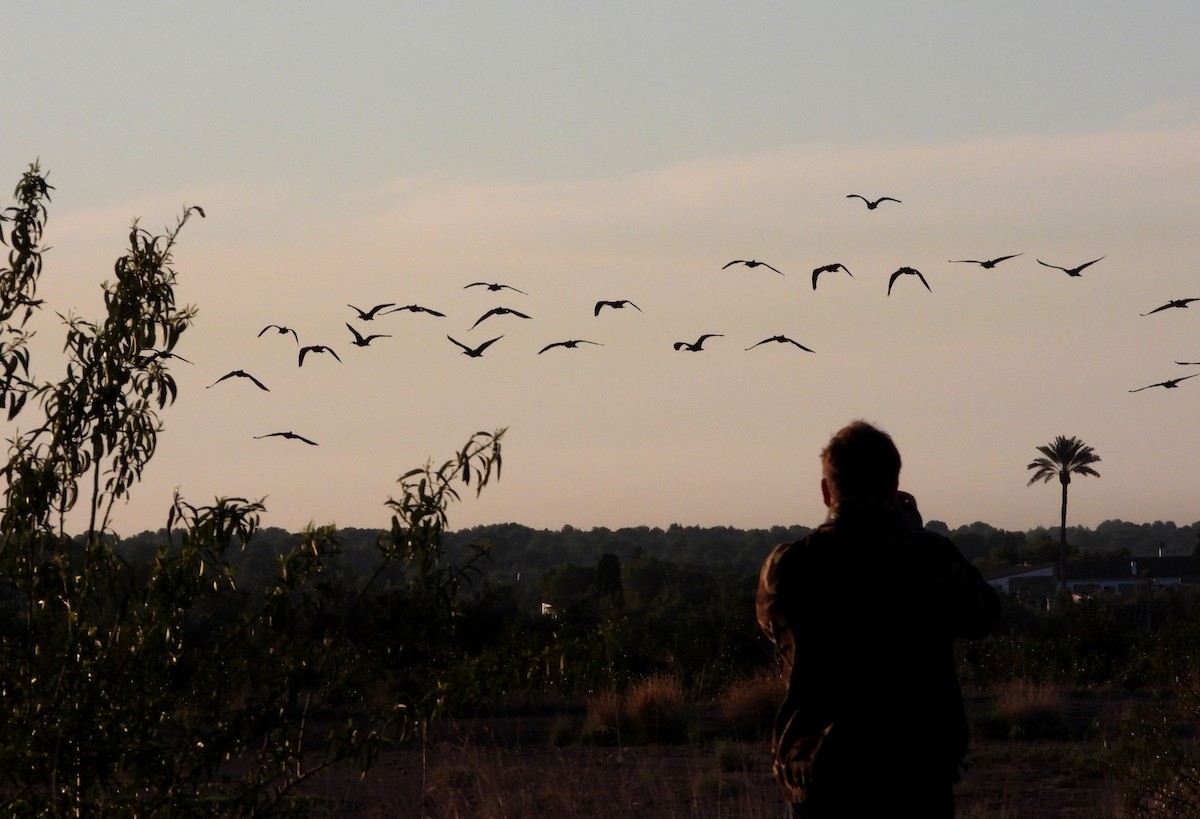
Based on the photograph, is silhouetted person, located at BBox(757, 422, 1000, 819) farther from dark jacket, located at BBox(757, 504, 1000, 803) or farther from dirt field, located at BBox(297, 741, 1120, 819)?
dirt field, located at BBox(297, 741, 1120, 819)

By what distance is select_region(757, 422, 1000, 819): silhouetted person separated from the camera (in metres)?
4.15

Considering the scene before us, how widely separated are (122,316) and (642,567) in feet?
209

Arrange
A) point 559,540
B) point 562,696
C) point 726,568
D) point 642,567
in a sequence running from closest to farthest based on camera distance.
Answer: point 562,696 < point 642,567 < point 726,568 < point 559,540

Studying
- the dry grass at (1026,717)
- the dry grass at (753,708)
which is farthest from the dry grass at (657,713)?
the dry grass at (1026,717)

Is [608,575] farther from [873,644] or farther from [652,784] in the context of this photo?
[873,644]

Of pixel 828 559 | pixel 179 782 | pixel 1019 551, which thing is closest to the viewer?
pixel 828 559

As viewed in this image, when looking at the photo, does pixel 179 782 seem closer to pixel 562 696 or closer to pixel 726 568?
pixel 562 696

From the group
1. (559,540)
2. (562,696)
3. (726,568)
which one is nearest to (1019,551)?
(726,568)

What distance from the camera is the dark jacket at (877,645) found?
4.14 m

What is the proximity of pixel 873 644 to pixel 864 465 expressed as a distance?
503 millimetres

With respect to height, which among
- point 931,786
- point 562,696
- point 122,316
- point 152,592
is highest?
point 122,316

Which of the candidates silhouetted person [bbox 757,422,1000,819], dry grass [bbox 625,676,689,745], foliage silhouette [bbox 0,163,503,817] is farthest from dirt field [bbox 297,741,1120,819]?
silhouetted person [bbox 757,422,1000,819]

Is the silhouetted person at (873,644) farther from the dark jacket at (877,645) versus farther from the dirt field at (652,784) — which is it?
the dirt field at (652,784)

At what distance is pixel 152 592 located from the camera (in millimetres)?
6059
